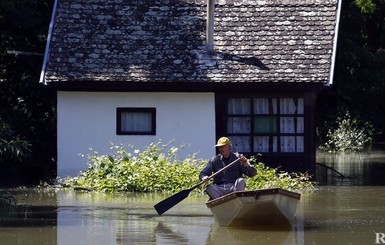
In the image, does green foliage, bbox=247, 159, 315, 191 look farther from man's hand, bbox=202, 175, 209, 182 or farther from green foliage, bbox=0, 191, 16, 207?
green foliage, bbox=0, 191, 16, 207

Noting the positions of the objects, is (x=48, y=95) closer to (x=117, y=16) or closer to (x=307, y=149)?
(x=117, y=16)

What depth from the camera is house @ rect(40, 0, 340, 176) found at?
25.3m

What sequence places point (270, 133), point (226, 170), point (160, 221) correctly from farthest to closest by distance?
point (270, 133) < point (160, 221) < point (226, 170)

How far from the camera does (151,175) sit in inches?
932

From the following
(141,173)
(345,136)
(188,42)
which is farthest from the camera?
(345,136)

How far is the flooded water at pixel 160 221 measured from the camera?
15789mm

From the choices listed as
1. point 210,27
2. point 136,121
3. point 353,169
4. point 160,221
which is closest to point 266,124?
point 210,27

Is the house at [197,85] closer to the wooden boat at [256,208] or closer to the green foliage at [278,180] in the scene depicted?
the green foliage at [278,180]

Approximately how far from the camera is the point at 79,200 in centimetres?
2184

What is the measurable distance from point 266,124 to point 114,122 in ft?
12.9

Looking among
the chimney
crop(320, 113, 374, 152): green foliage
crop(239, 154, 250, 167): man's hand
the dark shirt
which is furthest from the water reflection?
crop(239, 154, 250, 167): man's hand

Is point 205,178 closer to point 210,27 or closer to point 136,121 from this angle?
point 136,121

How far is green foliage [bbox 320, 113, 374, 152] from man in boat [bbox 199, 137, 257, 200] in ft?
80.5

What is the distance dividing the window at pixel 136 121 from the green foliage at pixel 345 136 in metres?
17.7
